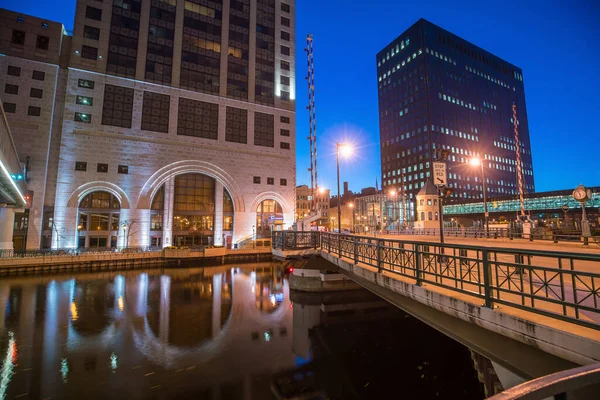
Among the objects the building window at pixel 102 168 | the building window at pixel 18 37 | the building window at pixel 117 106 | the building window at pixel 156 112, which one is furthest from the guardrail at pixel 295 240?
the building window at pixel 18 37

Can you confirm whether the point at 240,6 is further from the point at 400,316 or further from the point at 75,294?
the point at 400,316

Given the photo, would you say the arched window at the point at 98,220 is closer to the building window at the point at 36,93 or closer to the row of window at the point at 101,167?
the row of window at the point at 101,167

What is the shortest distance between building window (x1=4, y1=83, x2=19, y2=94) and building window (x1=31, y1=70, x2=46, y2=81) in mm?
2577

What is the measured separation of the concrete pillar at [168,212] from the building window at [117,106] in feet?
36.8

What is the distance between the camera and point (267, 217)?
174 feet

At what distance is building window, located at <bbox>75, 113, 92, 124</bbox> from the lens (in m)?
42.3

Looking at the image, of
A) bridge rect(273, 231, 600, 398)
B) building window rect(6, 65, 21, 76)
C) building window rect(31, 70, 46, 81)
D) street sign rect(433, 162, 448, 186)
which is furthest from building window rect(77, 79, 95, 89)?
bridge rect(273, 231, 600, 398)

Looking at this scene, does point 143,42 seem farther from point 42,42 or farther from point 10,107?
point 10,107

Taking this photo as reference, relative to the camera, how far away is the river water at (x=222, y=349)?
10172mm

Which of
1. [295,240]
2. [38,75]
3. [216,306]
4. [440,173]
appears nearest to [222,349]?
[216,306]

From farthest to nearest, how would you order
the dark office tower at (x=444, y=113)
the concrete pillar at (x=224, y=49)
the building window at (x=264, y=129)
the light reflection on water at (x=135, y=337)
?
the dark office tower at (x=444, y=113), the building window at (x=264, y=129), the concrete pillar at (x=224, y=49), the light reflection on water at (x=135, y=337)

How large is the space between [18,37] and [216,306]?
171 ft

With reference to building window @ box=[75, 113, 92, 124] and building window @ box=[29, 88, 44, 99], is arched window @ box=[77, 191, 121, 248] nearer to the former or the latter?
building window @ box=[75, 113, 92, 124]

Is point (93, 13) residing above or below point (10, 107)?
above
